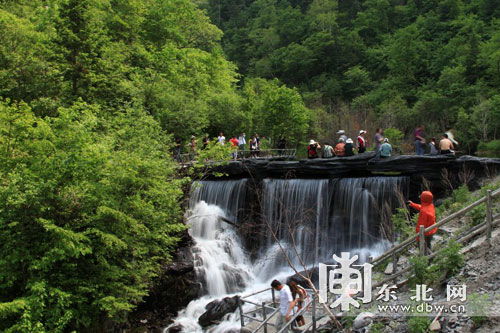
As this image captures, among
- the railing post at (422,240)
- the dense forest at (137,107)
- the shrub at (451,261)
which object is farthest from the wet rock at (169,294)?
the shrub at (451,261)

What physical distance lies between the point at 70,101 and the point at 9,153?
7.07 meters

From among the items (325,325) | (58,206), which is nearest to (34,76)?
(58,206)

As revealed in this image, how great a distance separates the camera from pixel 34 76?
58.5 ft

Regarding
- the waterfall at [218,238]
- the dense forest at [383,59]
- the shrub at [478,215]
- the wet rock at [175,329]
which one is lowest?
the wet rock at [175,329]

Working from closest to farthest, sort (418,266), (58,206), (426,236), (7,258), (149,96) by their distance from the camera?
(418,266)
(426,236)
(7,258)
(58,206)
(149,96)

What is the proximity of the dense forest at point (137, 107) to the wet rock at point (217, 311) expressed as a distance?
2386 mm

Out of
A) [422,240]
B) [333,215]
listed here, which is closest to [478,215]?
[422,240]

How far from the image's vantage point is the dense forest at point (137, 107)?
10.9m

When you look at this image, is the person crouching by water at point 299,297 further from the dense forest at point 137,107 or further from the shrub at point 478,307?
the dense forest at point 137,107

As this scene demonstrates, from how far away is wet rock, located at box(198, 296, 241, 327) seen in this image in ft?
45.9

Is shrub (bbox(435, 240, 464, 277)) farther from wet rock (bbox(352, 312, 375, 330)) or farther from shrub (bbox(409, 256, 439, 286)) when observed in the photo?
wet rock (bbox(352, 312, 375, 330))

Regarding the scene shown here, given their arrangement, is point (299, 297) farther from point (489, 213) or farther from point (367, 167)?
point (367, 167)

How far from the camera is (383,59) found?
46.2 m

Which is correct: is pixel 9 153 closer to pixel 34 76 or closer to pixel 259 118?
pixel 34 76
